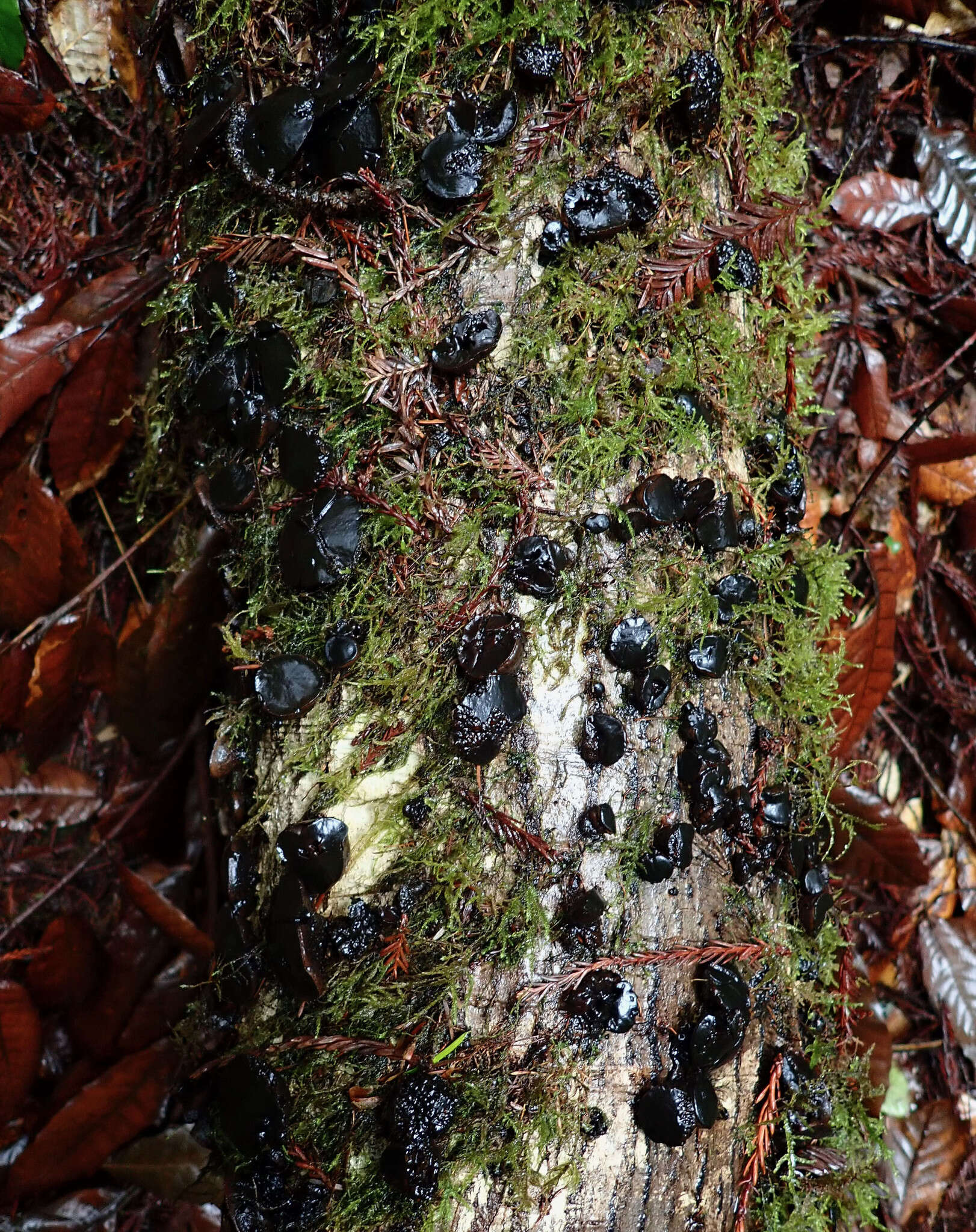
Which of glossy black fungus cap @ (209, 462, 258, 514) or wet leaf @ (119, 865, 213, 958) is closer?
glossy black fungus cap @ (209, 462, 258, 514)

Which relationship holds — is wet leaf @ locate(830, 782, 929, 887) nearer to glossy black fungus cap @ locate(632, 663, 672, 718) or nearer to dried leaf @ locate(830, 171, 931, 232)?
glossy black fungus cap @ locate(632, 663, 672, 718)

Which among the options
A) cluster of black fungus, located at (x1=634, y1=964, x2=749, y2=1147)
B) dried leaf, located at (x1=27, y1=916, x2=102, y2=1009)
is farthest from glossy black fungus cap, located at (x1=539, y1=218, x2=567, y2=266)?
dried leaf, located at (x1=27, y1=916, x2=102, y2=1009)

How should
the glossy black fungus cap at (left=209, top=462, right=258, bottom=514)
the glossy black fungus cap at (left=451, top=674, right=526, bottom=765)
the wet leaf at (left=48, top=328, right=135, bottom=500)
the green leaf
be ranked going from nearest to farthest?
the glossy black fungus cap at (left=451, top=674, right=526, bottom=765), the glossy black fungus cap at (left=209, top=462, right=258, bottom=514), the green leaf, the wet leaf at (left=48, top=328, right=135, bottom=500)

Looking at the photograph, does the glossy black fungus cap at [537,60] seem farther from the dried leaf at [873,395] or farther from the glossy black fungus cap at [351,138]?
the dried leaf at [873,395]

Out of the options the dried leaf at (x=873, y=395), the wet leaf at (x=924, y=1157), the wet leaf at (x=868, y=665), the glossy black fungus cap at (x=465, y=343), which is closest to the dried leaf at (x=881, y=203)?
the dried leaf at (x=873, y=395)

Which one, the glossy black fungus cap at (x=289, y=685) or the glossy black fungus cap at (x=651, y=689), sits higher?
the glossy black fungus cap at (x=289, y=685)

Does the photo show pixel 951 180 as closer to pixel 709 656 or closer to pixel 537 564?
pixel 709 656
